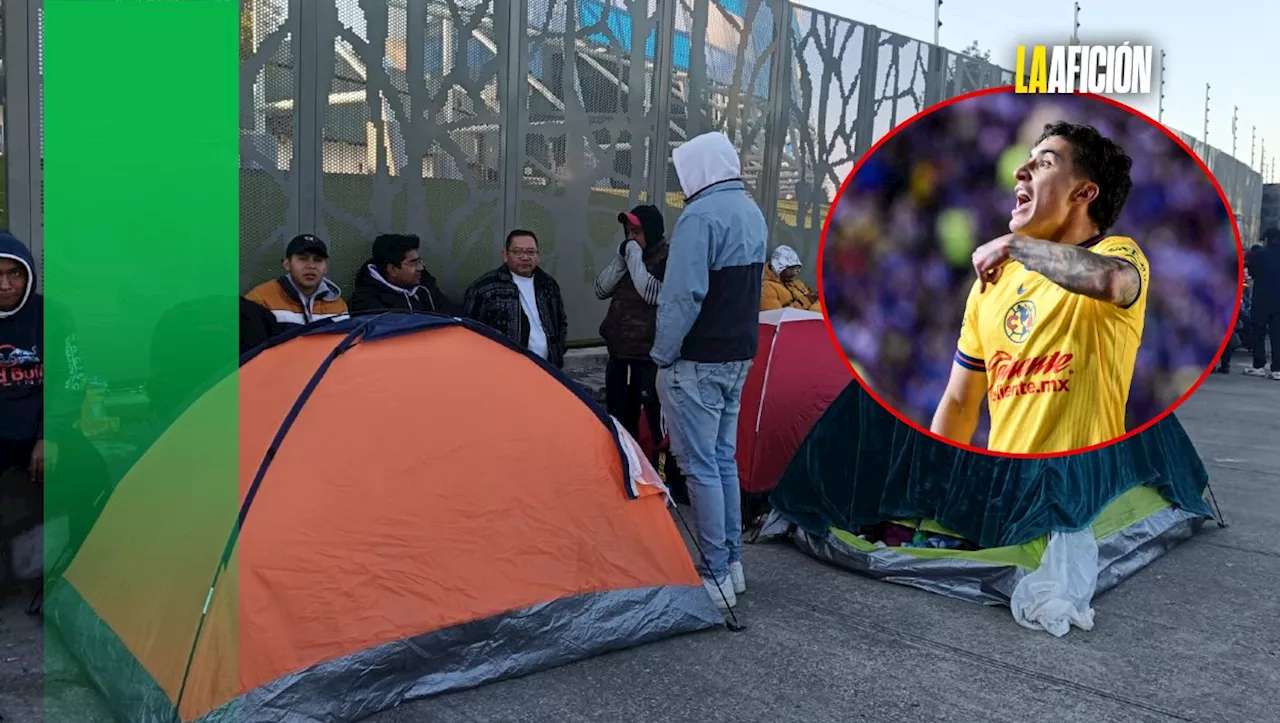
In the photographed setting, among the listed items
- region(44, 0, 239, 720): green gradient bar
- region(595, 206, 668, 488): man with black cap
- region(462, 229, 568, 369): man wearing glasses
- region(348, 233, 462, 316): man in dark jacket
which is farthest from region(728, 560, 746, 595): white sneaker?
region(348, 233, 462, 316): man in dark jacket

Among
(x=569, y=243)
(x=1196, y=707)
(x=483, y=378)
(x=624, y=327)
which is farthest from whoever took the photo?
(x=569, y=243)

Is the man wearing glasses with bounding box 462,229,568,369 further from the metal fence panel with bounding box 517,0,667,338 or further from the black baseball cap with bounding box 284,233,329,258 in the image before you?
the metal fence panel with bounding box 517,0,667,338

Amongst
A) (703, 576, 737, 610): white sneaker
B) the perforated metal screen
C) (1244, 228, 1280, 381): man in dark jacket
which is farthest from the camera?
(1244, 228, 1280, 381): man in dark jacket

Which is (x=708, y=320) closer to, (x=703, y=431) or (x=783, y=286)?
(x=703, y=431)

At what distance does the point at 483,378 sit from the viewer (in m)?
3.34

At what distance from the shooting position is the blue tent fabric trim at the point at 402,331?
327cm

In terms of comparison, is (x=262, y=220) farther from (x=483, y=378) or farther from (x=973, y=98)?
(x=973, y=98)

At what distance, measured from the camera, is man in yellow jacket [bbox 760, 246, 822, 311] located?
594cm

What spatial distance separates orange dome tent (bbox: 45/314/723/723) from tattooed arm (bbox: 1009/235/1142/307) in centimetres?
235

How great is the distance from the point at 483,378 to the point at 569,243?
3.32 metres

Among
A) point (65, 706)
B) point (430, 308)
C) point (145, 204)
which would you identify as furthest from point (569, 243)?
point (65, 706)

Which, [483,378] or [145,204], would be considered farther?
[145,204]

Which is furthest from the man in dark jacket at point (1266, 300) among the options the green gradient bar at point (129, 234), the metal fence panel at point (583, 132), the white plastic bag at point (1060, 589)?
the green gradient bar at point (129, 234)

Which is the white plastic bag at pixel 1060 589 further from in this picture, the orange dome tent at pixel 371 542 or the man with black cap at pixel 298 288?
the man with black cap at pixel 298 288
